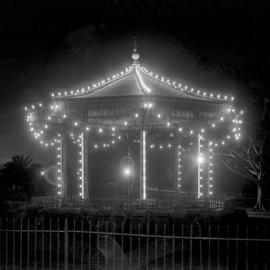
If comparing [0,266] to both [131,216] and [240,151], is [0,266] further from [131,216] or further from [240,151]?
[240,151]

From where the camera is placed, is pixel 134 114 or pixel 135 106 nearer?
pixel 135 106

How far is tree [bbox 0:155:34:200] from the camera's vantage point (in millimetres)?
30697

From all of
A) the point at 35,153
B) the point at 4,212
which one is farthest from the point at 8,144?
the point at 4,212

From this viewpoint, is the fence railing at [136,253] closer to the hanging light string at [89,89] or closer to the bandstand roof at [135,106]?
the bandstand roof at [135,106]

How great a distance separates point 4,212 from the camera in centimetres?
2095

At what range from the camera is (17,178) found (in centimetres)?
3191

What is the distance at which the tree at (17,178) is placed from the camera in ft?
101

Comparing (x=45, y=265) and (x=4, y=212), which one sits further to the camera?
(x=4, y=212)

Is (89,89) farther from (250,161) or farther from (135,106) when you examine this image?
(250,161)

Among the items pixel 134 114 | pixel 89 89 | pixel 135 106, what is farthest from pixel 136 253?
pixel 89 89

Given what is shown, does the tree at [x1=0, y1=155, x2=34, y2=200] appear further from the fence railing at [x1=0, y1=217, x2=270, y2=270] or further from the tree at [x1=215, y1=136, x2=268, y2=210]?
the fence railing at [x1=0, y1=217, x2=270, y2=270]

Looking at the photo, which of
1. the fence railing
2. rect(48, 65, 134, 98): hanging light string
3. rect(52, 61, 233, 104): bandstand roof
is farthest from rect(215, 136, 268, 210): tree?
the fence railing

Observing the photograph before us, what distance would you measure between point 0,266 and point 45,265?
1.18 m

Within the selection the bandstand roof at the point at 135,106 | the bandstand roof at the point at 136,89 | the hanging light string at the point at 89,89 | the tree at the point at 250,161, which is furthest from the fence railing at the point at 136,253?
the tree at the point at 250,161
